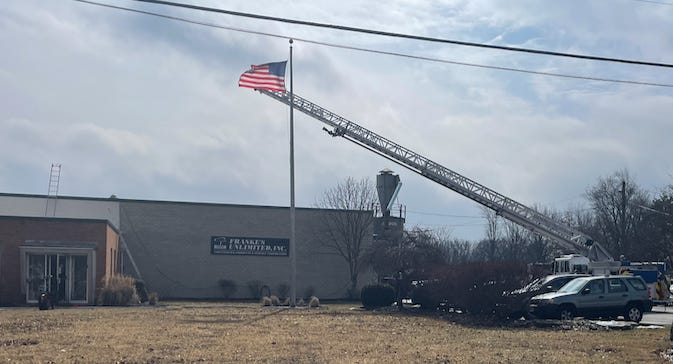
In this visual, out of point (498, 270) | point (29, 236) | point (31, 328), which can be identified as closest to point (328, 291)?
point (29, 236)

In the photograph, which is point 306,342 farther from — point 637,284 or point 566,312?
point 637,284

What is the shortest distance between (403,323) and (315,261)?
94.6 ft

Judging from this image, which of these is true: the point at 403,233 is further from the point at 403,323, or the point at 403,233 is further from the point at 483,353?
the point at 483,353

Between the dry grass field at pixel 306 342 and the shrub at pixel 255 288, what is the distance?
24680 millimetres

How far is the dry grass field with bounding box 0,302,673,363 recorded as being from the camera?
15.5 meters

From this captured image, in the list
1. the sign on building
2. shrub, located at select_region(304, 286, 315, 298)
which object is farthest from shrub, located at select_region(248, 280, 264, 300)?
shrub, located at select_region(304, 286, 315, 298)

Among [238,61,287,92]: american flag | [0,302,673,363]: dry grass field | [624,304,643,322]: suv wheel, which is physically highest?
[238,61,287,92]: american flag

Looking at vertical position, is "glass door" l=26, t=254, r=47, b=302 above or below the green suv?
above

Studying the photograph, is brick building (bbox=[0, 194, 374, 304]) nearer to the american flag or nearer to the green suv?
the american flag

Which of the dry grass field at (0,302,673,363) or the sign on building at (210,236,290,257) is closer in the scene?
the dry grass field at (0,302,673,363)

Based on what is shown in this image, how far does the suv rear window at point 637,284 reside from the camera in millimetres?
26906

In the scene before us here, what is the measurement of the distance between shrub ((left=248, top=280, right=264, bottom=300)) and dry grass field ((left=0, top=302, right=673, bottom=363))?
24.7 meters

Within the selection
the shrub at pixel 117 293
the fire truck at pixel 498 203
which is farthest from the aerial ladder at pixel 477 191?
the shrub at pixel 117 293

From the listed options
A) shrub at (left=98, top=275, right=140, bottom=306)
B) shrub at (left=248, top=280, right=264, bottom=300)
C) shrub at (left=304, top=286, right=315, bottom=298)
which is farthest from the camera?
shrub at (left=304, top=286, right=315, bottom=298)
